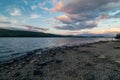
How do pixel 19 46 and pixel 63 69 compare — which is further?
pixel 19 46

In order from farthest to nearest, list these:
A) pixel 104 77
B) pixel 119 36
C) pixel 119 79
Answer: pixel 119 36
pixel 104 77
pixel 119 79

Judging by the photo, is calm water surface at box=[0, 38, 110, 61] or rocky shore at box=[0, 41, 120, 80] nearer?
rocky shore at box=[0, 41, 120, 80]

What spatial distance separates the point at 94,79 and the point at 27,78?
5.96 m

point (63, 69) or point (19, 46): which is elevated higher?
point (63, 69)

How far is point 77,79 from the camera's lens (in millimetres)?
8336

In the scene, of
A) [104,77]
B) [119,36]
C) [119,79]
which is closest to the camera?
[119,79]

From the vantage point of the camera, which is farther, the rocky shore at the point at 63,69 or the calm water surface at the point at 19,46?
the calm water surface at the point at 19,46

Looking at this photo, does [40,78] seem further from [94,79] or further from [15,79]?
[94,79]

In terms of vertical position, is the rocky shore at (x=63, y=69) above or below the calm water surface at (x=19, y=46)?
above

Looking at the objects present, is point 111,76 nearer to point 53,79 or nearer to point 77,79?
point 77,79

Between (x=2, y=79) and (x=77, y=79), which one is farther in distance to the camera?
(x=2, y=79)

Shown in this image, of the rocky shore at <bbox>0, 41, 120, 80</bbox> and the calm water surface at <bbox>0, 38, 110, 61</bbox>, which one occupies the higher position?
the rocky shore at <bbox>0, 41, 120, 80</bbox>

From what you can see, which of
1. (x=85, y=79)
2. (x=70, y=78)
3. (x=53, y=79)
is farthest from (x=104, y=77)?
(x=53, y=79)

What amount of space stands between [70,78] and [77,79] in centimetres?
62
